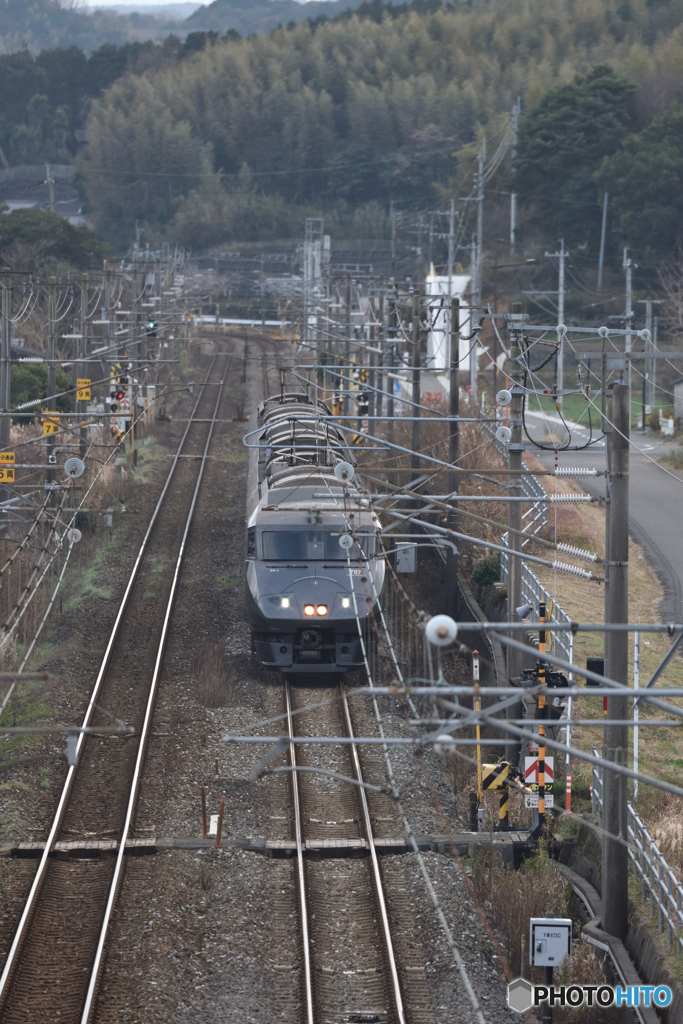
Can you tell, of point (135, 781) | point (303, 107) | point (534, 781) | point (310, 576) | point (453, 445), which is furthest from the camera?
point (303, 107)

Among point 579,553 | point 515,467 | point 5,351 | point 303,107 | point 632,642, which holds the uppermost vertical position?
point 303,107

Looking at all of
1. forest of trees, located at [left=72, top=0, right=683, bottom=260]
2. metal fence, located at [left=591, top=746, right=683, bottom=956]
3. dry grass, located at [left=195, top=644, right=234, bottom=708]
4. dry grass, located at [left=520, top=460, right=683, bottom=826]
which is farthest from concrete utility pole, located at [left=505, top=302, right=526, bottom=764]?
forest of trees, located at [left=72, top=0, right=683, bottom=260]

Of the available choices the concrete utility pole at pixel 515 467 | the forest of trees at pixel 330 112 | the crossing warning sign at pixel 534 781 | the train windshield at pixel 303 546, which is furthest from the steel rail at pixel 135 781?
the forest of trees at pixel 330 112

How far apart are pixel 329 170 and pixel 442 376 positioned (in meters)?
61.0

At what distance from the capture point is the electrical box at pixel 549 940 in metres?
9.27

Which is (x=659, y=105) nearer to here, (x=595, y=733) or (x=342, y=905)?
(x=595, y=733)

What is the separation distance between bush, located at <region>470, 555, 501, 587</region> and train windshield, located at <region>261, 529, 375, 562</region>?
4915 mm

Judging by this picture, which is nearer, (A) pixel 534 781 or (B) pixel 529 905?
(B) pixel 529 905

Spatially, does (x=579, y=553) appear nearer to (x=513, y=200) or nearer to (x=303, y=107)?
(x=513, y=200)

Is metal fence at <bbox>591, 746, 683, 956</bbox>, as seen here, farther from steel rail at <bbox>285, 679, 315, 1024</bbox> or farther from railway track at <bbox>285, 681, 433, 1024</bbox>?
steel rail at <bbox>285, 679, 315, 1024</bbox>

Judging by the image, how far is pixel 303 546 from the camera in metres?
16.4

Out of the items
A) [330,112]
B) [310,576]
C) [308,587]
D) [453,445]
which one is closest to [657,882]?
[308,587]

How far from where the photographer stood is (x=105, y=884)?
11.5 m

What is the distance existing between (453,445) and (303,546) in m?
4.18
